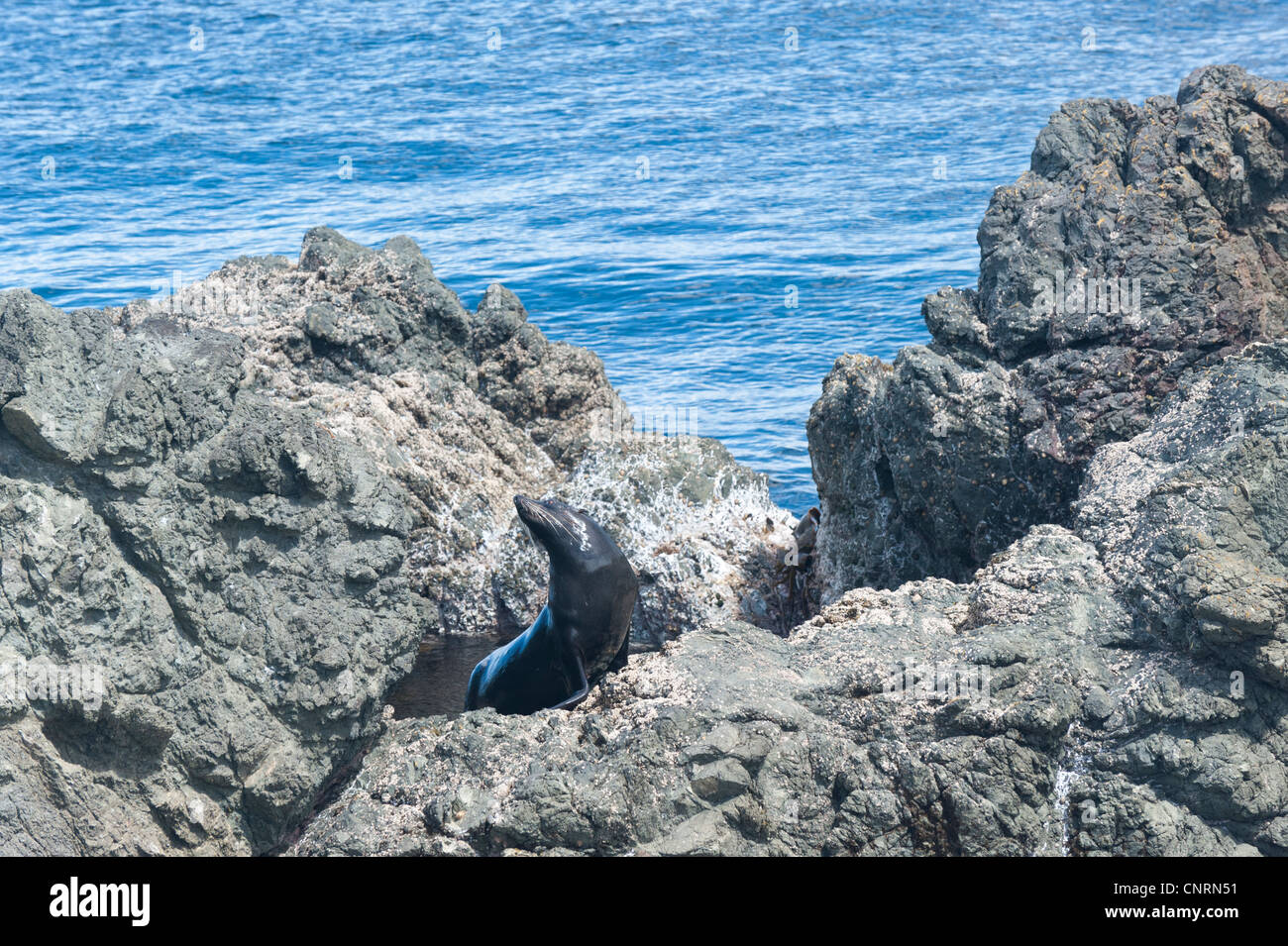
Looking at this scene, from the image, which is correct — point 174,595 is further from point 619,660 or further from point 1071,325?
point 1071,325

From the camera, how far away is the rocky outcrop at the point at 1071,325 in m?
5.77

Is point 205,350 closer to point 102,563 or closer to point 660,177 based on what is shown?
point 102,563

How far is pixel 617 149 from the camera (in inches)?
825

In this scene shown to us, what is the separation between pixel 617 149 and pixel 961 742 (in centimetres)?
1790

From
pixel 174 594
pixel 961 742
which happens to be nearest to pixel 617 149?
pixel 174 594

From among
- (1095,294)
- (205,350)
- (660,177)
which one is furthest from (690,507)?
(660,177)

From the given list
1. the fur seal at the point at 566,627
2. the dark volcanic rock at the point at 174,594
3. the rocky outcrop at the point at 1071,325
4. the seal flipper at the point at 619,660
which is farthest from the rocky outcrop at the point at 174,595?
the rocky outcrop at the point at 1071,325

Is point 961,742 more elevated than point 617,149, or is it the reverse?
point 617,149

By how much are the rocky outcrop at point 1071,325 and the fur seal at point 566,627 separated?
1.24 meters

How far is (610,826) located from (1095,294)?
139 inches

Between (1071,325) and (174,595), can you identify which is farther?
(1071,325)

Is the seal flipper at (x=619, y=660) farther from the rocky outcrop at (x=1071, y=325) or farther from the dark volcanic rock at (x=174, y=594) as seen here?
the dark volcanic rock at (x=174, y=594)

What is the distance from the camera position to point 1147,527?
4.63m

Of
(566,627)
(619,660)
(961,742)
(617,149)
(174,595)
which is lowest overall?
(619,660)
